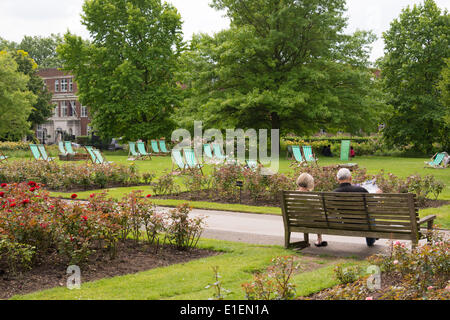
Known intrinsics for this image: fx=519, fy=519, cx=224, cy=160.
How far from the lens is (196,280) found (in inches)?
210

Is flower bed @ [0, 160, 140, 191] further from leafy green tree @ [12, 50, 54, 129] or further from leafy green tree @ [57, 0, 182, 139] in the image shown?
leafy green tree @ [12, 50, 54, 129]

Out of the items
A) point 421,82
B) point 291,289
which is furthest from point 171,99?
point 291,289

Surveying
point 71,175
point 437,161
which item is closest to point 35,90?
point 71,175

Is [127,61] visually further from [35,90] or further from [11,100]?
[35,90]

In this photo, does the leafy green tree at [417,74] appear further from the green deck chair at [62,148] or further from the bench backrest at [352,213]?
the bench backrest at [352,213]

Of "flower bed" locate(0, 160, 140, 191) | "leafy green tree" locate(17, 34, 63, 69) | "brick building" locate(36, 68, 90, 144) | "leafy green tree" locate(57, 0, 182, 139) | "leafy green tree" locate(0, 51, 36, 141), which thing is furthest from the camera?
"leafy green tree" locate(17, 34, 63, 69)

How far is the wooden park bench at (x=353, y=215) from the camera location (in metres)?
6.22

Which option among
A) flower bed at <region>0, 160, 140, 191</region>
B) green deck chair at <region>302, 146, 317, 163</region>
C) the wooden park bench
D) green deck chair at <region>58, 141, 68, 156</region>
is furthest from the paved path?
green deck chair at <region>58, 141, 68, 156</region>

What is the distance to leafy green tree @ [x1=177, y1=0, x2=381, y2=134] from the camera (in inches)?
1141

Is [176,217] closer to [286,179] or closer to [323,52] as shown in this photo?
[286,179]

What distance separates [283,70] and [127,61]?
46.2ft

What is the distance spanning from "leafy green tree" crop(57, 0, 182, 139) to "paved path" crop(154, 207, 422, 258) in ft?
103

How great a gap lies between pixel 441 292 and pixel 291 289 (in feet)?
3.66

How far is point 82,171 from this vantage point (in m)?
15.0
